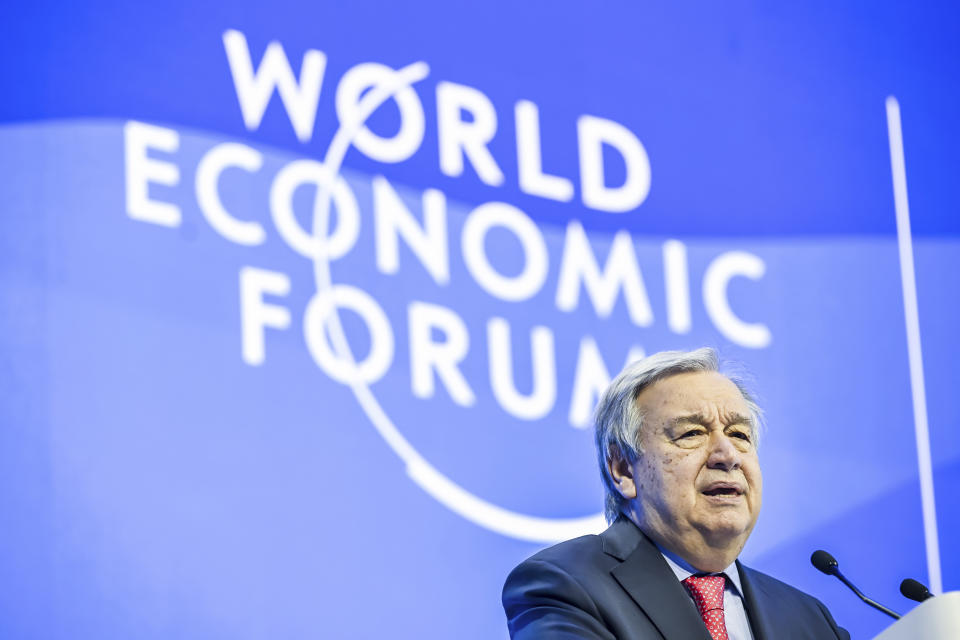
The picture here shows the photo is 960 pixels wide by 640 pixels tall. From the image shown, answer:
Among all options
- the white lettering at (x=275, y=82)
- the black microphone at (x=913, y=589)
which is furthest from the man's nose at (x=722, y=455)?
the white lettering at (x=275, y=82)

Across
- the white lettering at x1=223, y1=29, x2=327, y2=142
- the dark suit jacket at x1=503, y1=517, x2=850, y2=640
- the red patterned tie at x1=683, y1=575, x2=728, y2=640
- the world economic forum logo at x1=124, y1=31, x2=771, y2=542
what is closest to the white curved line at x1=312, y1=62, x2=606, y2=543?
the world economic forum logo at x1=124, y1=31, x2=771, y2=542

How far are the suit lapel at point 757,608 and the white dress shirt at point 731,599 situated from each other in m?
0.01

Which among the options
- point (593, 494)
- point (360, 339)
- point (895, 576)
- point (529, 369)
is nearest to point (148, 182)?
point (360, 339)

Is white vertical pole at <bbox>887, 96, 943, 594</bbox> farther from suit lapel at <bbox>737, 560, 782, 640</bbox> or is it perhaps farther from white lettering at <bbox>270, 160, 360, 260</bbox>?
white lettering at <bbox>270, 160, 360, 260</bbox>

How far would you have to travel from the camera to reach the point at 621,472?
2.44m

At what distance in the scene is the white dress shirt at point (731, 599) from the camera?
2.32m

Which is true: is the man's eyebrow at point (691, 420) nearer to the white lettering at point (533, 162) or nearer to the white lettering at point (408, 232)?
the white lettering at point (408, 232)

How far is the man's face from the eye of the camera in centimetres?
229

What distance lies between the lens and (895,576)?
388cm

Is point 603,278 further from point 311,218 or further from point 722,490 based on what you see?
point 722,490

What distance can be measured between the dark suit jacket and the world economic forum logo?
3.25 ft

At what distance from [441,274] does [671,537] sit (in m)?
1.25

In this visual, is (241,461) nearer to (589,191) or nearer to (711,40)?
(589,191)

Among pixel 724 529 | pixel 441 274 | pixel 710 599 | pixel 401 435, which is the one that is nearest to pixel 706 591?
pixel 710 599
